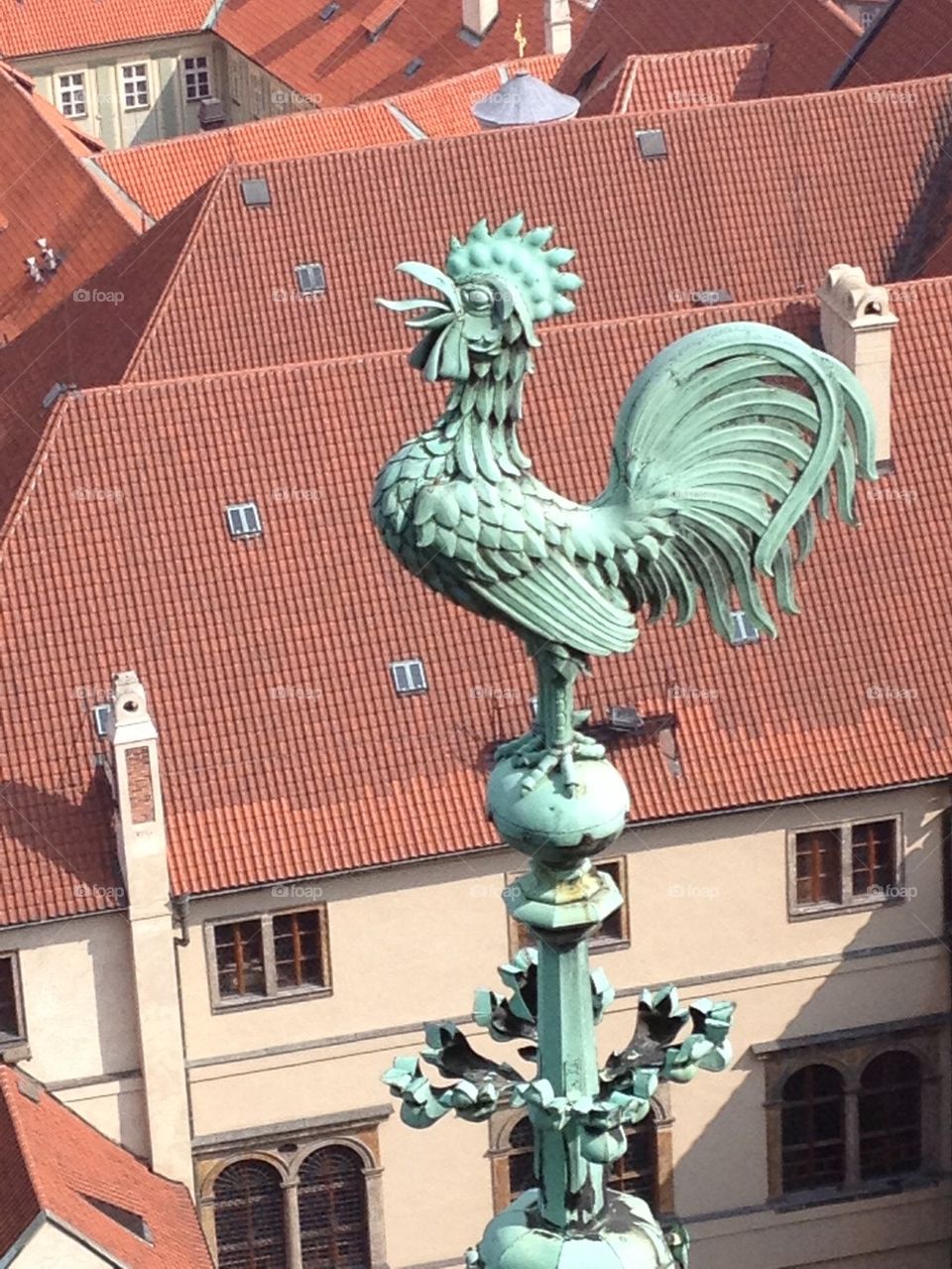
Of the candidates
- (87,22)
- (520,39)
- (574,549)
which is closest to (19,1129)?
(574,549)

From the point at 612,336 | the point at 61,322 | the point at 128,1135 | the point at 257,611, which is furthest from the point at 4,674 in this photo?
the point at 61,322

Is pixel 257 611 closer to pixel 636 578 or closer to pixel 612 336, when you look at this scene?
pixel 612 336

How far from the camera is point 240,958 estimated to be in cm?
4356

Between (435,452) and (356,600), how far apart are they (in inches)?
1256

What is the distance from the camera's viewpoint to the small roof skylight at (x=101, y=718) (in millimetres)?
42688

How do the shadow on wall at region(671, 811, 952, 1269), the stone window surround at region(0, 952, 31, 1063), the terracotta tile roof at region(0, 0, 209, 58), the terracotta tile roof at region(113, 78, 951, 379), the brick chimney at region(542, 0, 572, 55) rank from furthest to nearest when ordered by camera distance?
the terracotta tile roof at region(0, 0, 209, 58) < the brick chimney at region(542, 0, 572, 55) < the terracotta tile roof at region(113, 78, 951, 379) < the shadow on wall at region(671, 811, 952, 1269) < the stone window surround at region(0, 952, 31, 1063)

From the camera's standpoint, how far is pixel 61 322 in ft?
184

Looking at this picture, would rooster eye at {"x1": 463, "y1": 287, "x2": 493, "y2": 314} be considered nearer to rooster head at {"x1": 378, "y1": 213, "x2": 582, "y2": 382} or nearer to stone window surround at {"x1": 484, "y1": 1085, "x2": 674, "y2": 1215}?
rooster head at {"x1": 378, "y1": 213, "x2": 582, "y2": 382}

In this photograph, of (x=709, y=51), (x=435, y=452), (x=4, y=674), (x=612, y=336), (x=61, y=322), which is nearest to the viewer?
(x=435, y=452)

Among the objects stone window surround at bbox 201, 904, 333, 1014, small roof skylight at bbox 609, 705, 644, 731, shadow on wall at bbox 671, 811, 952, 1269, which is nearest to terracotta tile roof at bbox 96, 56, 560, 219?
small roof skylight at bbox 609, 705, 644, 731

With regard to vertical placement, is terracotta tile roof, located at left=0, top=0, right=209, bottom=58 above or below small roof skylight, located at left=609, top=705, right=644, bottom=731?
above

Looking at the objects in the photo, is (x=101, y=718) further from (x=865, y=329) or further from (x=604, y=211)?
(x=604, y=211)

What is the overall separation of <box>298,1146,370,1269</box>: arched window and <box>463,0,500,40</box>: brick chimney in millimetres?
56201

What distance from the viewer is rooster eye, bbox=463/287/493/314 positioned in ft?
39.4
